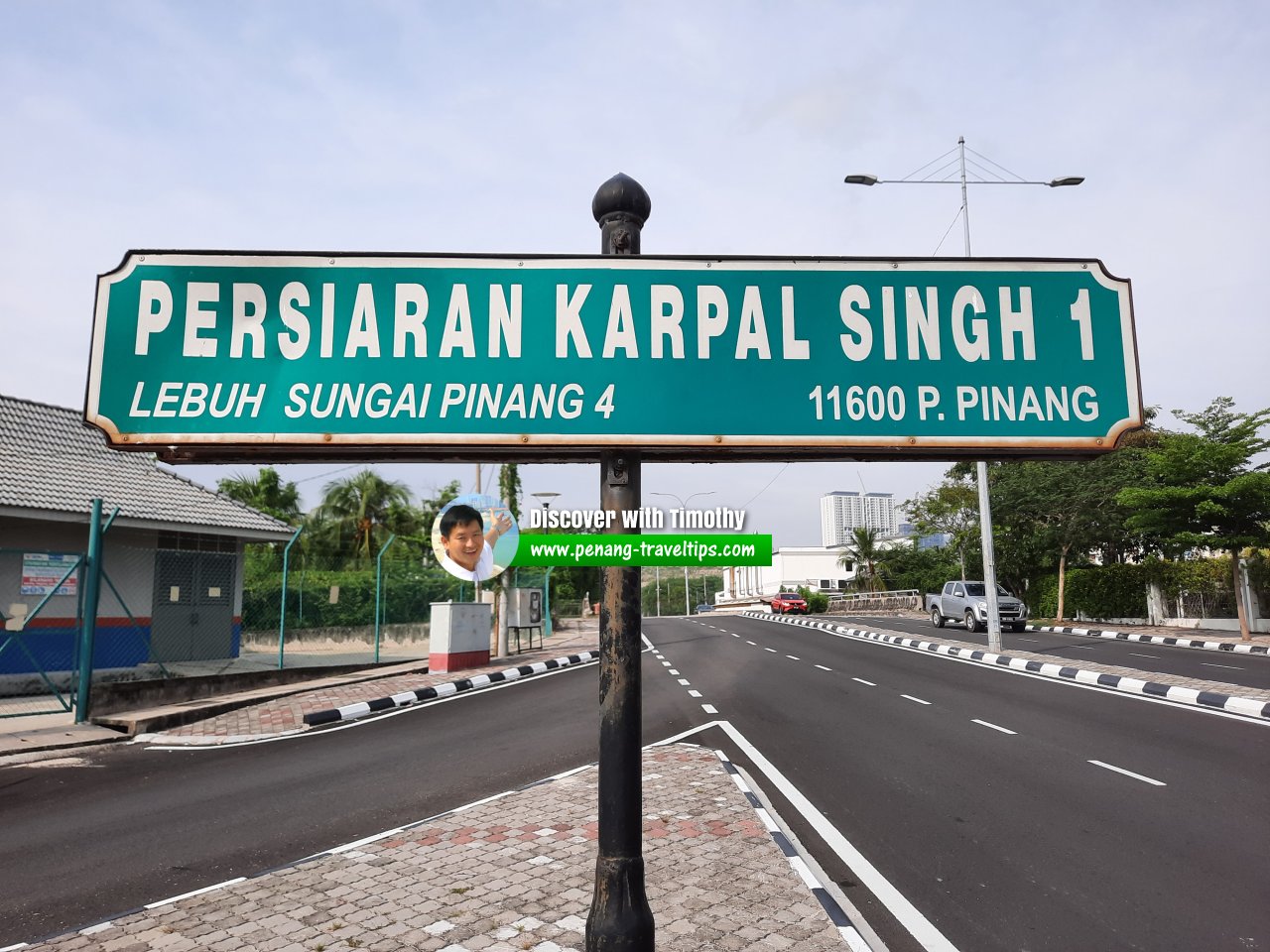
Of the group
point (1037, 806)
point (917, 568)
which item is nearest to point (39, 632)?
point (1037, 806)

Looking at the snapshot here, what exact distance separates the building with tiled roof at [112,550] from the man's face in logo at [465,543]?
178 inches

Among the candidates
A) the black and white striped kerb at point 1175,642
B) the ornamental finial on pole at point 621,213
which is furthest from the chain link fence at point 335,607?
the black and white striped kerb at point 1175,642

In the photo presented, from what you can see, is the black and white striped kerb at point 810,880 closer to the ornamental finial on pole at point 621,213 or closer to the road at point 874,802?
the road at point 874,802

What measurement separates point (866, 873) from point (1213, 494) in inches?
785

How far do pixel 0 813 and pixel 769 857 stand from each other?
6.24 meters

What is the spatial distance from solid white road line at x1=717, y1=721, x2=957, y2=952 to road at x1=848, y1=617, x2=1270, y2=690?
31.5 ft

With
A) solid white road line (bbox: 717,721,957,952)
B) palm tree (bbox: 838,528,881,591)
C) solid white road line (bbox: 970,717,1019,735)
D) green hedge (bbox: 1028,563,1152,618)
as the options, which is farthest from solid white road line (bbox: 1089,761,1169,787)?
palm tree (bbox: 838,528,881,591)

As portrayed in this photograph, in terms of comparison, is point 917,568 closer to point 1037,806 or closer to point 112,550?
point 112,550

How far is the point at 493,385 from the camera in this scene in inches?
80.8

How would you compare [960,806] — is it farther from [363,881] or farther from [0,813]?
[0,813]

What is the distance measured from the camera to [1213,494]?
19.1 meters

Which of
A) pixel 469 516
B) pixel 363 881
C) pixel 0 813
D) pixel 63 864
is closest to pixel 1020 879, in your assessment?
pixel 363 881

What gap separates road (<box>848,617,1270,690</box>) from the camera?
517 inches

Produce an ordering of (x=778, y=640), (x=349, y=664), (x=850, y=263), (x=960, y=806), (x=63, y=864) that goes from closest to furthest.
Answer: (x=850, y=263), (x=63, y=864), (x=960, y=806), (x=349, y=664), (x=778, y=640)
